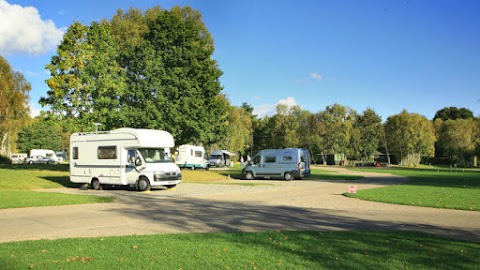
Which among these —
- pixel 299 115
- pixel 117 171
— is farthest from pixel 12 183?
pixel 299 115

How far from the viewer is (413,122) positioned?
71500 mm

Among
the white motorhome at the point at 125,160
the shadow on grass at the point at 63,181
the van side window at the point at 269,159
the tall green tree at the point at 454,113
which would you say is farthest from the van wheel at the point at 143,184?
the tall green tree at the point at 454,113

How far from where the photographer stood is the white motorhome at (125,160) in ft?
65.5

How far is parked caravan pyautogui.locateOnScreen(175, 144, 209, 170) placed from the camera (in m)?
42.9

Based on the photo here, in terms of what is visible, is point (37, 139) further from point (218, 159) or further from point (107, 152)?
point (107, 152)

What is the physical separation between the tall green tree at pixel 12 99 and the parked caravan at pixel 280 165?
2804 cm

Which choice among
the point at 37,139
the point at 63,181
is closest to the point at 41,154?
the point at 37,139

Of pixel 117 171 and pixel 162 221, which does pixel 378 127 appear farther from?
pixel 162 221

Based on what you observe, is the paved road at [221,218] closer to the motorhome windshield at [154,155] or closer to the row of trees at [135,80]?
the motorhome windshield at [154,155]

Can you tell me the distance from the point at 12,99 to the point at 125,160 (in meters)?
31.3

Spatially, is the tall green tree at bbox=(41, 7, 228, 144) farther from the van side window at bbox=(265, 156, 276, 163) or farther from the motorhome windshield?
the motorhome windshield

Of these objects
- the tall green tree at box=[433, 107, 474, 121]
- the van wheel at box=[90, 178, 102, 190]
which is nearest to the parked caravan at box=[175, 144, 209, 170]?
the van wheel at box=[90, 178, 102, 190]

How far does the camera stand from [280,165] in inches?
1195

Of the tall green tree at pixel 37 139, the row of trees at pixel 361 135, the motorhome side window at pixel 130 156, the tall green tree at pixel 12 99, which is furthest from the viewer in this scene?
the tall green tree at pixel 37 139
